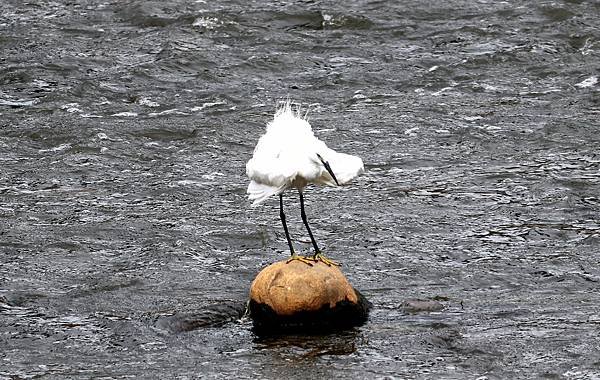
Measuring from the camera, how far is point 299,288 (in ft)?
27.5

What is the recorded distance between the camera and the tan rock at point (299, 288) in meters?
8.36

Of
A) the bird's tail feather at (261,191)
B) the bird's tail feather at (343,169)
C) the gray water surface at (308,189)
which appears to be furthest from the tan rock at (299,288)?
the bird's tail feather at (343,169)

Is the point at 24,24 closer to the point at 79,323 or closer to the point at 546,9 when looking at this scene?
the point at 546,9

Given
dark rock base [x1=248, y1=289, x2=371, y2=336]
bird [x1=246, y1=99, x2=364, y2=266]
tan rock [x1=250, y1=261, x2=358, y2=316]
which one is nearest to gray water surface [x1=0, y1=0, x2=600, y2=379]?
dark rock base [x1=248, y1=289, x2=371, y2=336]

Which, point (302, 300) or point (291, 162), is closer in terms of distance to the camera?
point (291, 162)

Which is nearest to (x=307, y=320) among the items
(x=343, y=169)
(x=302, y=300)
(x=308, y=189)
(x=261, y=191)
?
(x=302, y=300)

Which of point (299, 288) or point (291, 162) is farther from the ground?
point (291, 162)

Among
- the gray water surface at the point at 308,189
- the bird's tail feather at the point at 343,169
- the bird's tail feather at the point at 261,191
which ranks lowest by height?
the gray water surface at the point at 308,189

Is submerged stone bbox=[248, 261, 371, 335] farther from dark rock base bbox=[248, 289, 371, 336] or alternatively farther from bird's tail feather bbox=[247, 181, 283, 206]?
bird's tail feather bbox=[247, 181, 283, 206]

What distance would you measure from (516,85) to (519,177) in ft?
10.2

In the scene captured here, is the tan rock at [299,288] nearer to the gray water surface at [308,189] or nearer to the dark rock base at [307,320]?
the dark rock base at [307,320]

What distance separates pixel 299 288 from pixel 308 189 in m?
3.94

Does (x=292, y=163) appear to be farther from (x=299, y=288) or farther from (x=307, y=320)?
(x=307, y=320)

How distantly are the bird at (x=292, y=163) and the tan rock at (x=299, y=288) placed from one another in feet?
0.39
